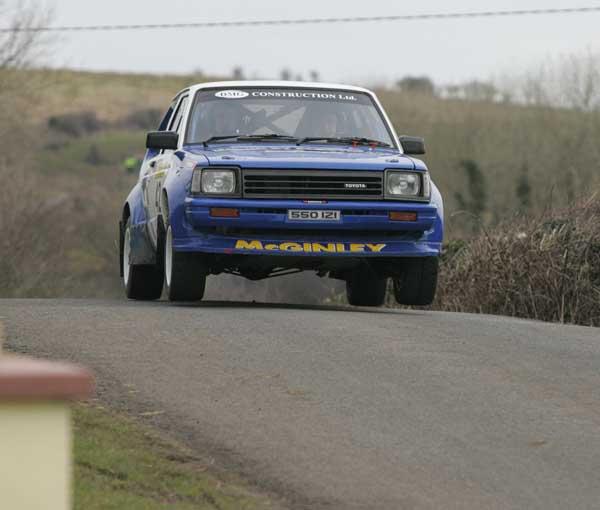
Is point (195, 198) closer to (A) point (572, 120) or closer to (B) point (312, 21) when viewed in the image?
(B) point (312, 21)

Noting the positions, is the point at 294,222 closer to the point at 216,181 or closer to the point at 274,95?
the point at 216,181

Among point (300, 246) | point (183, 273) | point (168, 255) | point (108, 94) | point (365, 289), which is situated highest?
point (300, 246)

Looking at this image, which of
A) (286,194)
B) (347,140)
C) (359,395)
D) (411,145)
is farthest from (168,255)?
(359,395)

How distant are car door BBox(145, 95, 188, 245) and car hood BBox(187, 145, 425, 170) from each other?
20.0 inches

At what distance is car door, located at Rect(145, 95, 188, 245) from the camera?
45.6ft

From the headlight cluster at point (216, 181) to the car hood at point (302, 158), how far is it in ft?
0.22

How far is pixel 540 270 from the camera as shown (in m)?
16.5

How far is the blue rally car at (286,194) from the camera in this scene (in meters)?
12.8

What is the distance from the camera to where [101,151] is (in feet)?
380

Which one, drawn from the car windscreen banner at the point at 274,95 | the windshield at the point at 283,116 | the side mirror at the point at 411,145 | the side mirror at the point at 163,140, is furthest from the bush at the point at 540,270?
the side mirror at the point at 163,140

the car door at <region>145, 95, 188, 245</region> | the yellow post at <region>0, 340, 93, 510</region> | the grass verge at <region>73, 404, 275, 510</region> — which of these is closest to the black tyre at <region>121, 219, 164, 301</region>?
the car door at <region>145, 95, 188, 245</region>

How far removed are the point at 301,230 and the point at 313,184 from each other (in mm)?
377

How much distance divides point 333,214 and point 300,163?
0.48m

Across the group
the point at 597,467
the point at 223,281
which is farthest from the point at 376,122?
the point at 223,281
